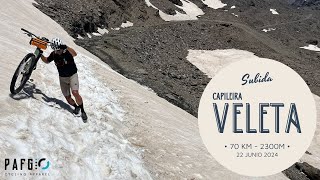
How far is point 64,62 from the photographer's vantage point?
42.7 ft

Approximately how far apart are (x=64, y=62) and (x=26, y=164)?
159 inches

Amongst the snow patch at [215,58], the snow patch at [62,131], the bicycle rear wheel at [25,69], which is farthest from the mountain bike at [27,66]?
the snow patch at [215,58]

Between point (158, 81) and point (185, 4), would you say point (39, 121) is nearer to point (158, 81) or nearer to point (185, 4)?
point (158, 81)

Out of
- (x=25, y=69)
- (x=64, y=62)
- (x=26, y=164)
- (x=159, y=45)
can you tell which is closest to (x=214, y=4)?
(x=159, y=45)

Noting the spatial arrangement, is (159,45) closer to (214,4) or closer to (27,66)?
(27,66)

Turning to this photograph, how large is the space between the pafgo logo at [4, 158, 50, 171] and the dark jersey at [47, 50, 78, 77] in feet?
11.6

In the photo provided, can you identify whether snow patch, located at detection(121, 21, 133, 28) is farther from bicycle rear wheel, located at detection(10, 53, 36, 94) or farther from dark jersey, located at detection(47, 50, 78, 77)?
dark jersey, located at detection(47, 50, 78, 77)

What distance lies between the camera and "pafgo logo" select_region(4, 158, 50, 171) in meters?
9.96

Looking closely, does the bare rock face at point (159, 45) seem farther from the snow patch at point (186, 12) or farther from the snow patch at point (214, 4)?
the snow patch at point (214, 4)

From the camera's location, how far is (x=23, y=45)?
2095 cm

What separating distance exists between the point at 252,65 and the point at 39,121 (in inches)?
601

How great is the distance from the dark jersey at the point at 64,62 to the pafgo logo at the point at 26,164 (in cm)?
353

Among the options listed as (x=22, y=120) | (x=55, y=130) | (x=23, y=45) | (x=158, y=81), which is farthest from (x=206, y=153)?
(x=158, y=81)

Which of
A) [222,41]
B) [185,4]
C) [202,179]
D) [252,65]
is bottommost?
[202,179]
